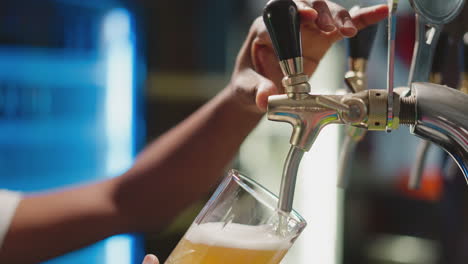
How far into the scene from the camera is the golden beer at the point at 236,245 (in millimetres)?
616

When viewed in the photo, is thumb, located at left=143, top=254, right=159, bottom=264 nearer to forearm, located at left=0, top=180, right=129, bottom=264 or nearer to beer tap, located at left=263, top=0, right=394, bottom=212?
beer tap, located at left=263, top=0, right=394, bottom=212

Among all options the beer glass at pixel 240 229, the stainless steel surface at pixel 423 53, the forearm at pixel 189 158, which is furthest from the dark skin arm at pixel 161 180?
the beer glass at pixel 240 229

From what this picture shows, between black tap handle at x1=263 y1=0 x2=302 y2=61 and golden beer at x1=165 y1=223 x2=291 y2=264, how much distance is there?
199 mm

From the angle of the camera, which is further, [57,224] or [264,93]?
[57,224]

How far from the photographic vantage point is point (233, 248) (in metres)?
0.62

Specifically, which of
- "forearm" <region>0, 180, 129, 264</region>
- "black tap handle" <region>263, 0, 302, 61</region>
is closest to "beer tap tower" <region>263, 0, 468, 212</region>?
"black tap handle" <region>263, 0, 302, 61</region>

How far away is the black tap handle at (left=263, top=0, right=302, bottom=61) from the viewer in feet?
1.83

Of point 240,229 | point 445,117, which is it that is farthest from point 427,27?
point 240,229

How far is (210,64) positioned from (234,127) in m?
0.99

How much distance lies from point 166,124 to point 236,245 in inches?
58.9

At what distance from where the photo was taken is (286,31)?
0.56 meters

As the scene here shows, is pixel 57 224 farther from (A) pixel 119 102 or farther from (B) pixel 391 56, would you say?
(B) pixel 391 56

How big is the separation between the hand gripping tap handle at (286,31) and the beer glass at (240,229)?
0.50 ft

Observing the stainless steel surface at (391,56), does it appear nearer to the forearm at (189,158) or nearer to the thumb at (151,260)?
the thumb at (151,260)
